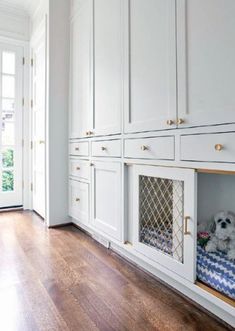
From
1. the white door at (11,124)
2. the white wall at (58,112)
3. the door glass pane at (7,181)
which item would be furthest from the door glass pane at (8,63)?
the door glass pane at (7,181)

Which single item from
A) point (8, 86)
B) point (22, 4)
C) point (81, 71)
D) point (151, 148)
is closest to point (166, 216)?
point (151, 148)

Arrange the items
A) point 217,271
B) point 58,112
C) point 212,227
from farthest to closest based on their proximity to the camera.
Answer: point 58,112 < point 212,227 < point 217,271

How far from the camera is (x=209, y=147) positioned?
119 cm

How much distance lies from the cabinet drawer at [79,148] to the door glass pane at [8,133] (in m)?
1.12

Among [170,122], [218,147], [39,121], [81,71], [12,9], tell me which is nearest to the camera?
[218,147]

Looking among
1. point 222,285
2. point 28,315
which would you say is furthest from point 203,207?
point 28,315

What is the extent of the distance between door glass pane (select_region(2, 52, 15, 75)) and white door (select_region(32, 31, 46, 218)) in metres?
0.30

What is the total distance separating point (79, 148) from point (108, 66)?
2.76ft

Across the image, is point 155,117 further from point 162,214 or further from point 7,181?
point 7,181

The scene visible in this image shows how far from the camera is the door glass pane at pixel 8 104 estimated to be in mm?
3306

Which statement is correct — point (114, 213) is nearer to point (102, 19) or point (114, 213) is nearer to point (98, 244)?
point (98, 244)

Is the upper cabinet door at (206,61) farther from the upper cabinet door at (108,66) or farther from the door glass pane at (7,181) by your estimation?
the door glass pane at (7,181)

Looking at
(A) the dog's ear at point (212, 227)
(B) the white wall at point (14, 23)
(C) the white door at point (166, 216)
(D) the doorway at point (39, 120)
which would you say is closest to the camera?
(C) the white door at point (166, 216)

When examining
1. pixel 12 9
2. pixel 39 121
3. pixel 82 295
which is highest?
pixel 12 9
